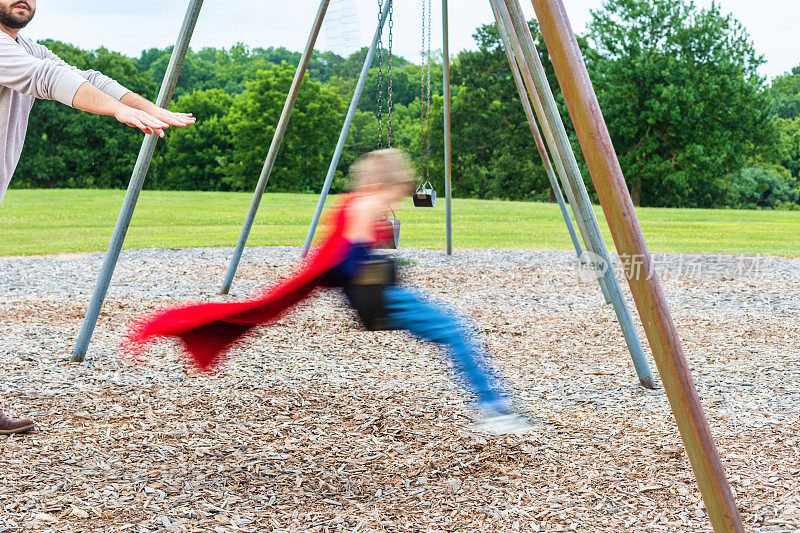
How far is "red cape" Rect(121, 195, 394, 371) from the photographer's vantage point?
2.99 m

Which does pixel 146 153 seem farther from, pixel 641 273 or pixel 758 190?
pixel 758 190

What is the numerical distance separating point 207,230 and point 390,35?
10996 millimetres

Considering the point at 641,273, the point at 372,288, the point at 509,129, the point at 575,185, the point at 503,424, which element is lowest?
the point at 503,424

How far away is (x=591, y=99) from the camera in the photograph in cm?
216

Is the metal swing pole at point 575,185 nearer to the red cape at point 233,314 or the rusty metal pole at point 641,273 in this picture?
the red cape at point 233,314

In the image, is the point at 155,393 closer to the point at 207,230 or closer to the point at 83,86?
the point at 83,86

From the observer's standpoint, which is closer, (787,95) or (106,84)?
(106,84)

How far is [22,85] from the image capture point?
2691 mm

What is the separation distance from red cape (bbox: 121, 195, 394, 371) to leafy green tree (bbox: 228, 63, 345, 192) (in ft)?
88.8

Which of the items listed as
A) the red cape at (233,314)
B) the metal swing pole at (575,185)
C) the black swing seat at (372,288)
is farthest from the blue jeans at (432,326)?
the metal swing pole at (575,185)

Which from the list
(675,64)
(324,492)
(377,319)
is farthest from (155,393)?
(675,64)

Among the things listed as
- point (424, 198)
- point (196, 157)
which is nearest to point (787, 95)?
point (196, 157)

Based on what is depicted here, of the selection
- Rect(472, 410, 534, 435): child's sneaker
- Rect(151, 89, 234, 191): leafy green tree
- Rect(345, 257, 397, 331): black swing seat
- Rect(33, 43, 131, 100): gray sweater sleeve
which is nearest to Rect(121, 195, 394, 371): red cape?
Rect(345, 257, 397, 331): black swing seat

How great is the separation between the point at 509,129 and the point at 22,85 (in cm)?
3810
